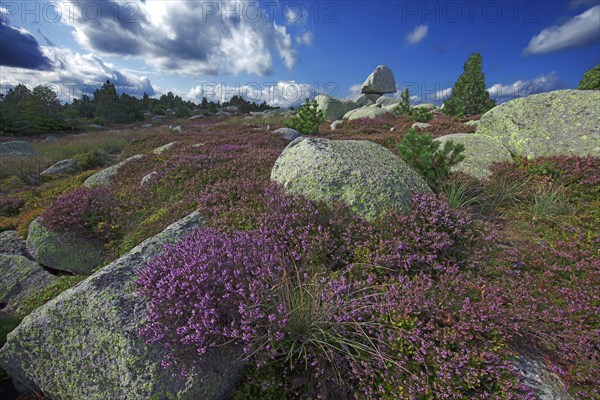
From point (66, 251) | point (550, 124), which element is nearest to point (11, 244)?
point (66, 251)

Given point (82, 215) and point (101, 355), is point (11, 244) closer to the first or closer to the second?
point (82, 215)

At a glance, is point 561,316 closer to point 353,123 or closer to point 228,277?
point 228,277

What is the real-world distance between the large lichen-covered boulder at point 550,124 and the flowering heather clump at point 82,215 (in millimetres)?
11605

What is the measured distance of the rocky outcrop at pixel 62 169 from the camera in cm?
1399

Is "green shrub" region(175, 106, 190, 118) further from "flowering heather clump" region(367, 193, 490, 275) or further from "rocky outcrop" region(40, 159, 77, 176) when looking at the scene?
"flowering heather clump" region(367, 193, 490, 275)

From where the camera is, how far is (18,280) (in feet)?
17.9

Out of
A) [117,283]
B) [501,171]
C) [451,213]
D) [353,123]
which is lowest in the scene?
[117,283]

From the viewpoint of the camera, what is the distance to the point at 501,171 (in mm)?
7492

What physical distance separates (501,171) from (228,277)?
774cm

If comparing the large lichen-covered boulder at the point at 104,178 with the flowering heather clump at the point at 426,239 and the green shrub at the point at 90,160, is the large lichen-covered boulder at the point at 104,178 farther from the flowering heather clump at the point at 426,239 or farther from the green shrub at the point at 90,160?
the flowering heather clump at the point at 426,239

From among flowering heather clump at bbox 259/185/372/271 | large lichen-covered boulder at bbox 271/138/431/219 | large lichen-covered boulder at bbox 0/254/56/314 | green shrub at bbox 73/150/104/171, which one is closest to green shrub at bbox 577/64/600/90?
large lichen-covered boulder at bbox 271/138/431/219

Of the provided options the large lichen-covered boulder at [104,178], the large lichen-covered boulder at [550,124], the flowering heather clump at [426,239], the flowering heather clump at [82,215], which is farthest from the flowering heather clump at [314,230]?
the large lichen-covered boulder at [104,178]

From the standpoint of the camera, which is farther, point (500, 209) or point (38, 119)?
point (38, 119)

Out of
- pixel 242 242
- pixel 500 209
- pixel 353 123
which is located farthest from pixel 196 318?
pixel 353 123
